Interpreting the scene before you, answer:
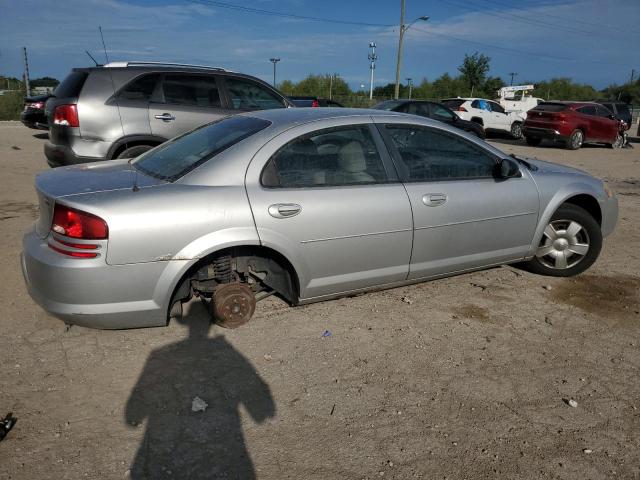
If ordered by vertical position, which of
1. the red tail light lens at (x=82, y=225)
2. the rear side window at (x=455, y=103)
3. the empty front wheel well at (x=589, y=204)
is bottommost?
the empty front wheel well at (x=589, y=204)

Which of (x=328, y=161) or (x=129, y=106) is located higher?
(x=129, y=106)

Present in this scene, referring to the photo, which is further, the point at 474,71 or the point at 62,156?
the point at 474,71

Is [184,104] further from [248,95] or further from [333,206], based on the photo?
[333,206]

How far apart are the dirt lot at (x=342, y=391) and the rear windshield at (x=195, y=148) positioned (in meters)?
1.09

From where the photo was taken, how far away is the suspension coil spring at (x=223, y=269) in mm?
3402

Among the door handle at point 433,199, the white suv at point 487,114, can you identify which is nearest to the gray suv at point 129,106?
the door handle at point 433,199

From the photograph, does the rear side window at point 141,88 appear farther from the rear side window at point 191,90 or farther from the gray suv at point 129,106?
the rear side window at point 191,90

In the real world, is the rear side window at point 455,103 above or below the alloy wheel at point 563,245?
above

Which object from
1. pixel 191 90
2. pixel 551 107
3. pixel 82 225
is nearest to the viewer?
pixel 82 225

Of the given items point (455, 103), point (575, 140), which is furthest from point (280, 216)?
point (455, 103)

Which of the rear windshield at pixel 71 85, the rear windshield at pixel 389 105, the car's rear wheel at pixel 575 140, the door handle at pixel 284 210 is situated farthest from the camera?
the car's rear wheel at pixel 575 140

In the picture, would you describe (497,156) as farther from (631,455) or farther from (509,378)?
(631,455)

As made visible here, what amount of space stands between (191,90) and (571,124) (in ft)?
45.0

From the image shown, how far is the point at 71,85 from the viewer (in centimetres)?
630
